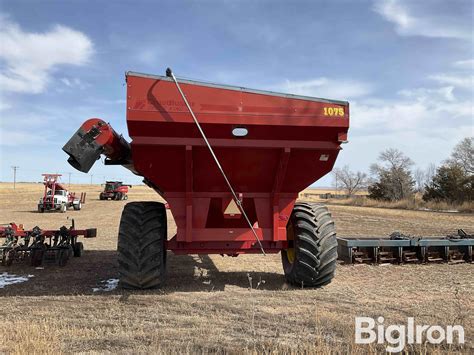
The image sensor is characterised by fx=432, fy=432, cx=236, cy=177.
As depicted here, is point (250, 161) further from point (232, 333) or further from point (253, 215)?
point (232, 333)

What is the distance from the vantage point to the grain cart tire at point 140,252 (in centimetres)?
640

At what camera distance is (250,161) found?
21.4 ft

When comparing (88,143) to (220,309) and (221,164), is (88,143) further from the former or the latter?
(220,309)

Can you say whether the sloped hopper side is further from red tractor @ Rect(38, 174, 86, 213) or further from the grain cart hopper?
red tractor @ Rect(38, 174, 86, 213)

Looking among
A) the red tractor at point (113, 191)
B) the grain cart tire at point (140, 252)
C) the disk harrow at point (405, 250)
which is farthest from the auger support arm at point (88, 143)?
the red tractor at point (113, 191)

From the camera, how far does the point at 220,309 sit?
559 centimetres

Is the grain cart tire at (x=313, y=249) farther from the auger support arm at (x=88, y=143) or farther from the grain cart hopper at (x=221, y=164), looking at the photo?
the auger support arm at (x=88, y=143)

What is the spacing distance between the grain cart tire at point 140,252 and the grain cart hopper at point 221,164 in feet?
0.05

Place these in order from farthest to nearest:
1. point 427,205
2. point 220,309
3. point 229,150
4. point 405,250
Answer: point 427,205 → point 405,250 → point 229,150 → point 220,309

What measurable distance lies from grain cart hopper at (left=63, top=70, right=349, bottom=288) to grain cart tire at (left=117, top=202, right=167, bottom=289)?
0.01 m

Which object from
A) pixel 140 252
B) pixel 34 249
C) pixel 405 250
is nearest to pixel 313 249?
pixel 140 252

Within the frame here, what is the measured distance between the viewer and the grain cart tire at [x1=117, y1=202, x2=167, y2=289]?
21.0 ft

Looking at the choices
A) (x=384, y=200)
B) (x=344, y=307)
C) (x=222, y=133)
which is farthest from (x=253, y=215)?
(x=384, y=200)

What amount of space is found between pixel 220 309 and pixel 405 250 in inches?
229
